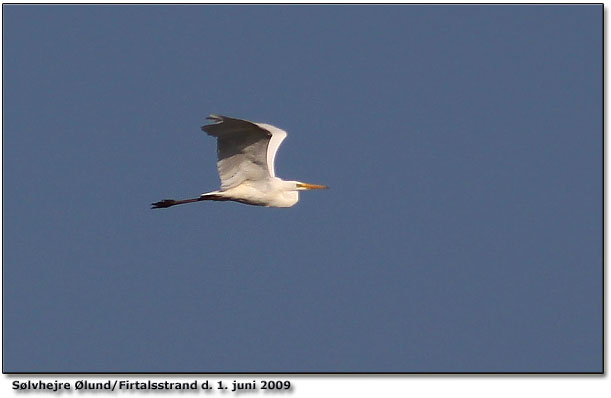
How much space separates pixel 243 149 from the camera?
13.6m

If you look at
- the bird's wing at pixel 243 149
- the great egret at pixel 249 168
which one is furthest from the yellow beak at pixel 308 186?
the bird's wing at pixel 243 149

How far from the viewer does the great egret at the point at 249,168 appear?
521 inches

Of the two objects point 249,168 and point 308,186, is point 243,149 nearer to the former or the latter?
point 249,168

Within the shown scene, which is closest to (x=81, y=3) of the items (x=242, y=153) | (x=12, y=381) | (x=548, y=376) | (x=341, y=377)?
(x=242, y=153)

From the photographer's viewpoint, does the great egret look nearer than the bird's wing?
No

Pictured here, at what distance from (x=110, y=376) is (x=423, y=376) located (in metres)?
3.04

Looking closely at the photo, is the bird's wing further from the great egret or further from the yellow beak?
the yellow beak

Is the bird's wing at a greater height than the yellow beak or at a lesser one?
greater

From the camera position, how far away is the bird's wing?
1309cm

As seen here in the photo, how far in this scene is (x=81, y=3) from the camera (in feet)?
45.8

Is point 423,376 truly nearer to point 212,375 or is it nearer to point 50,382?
point 212,375

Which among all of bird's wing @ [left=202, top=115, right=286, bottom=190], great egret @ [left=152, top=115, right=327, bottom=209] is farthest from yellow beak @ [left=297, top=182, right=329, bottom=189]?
bird's wing @ [left=202, top=115, right=286, bottom=190]

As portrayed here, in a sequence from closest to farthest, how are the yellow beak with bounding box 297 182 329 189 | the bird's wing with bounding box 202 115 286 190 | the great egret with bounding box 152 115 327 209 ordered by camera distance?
the bird's wing with bounding box 202 115 286 190 → the great egret with bounding box 152 115 327 209 → the yellow beak with bounding box 297 182 329 189

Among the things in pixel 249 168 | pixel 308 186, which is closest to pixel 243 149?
pixel 249 168
